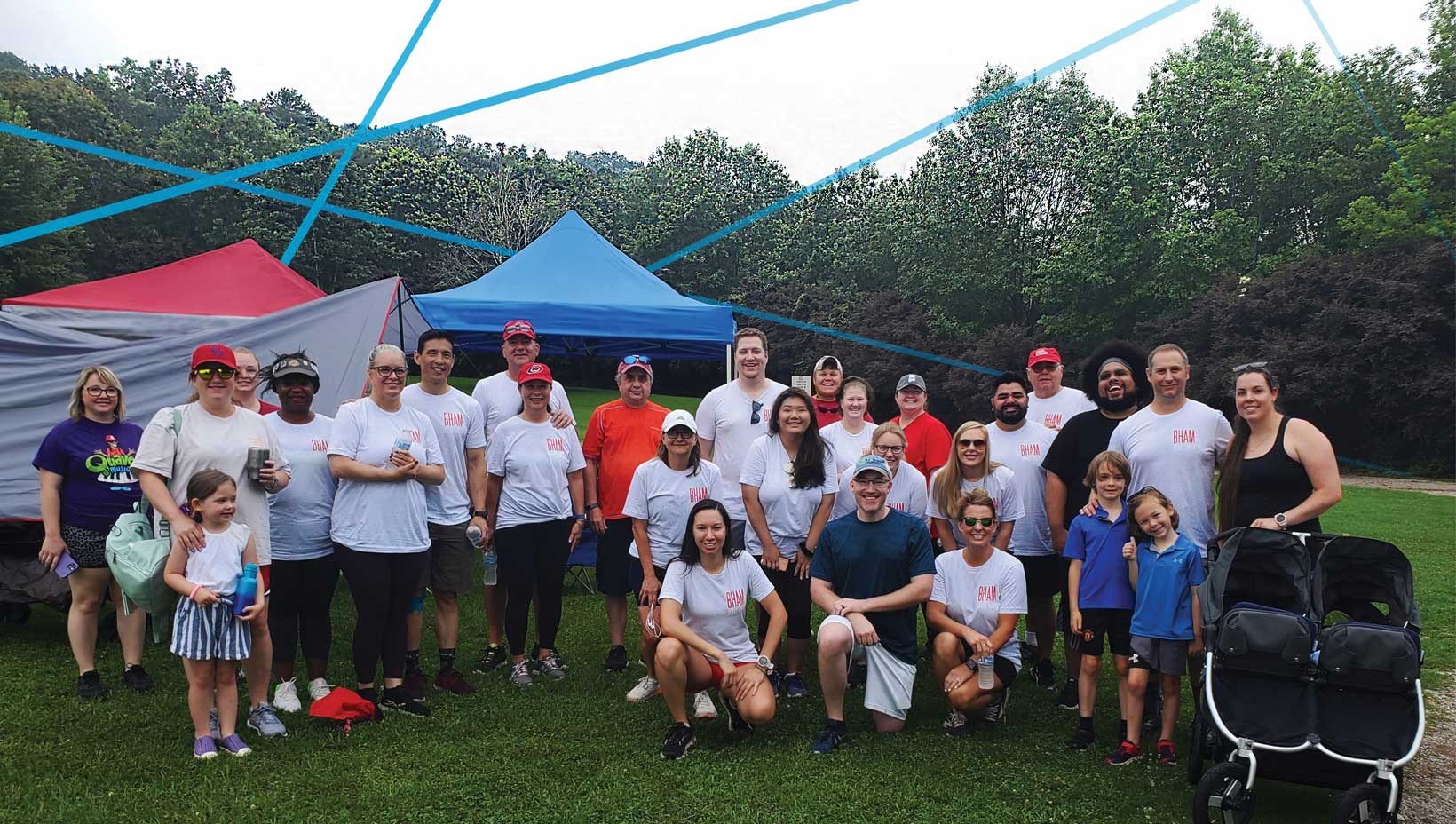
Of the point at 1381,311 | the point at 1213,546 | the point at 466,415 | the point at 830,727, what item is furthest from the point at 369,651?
the point at 1381,311

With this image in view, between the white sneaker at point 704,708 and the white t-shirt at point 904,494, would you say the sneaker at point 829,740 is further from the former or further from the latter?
the white t-shirt at point 904,494

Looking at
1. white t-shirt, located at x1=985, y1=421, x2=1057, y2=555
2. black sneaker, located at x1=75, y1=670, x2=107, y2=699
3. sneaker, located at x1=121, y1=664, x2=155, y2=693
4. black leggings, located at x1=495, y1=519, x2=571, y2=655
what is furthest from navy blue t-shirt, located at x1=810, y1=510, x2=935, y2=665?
black sneaker, located at x1=75, y1=670, x2=107, y2=699

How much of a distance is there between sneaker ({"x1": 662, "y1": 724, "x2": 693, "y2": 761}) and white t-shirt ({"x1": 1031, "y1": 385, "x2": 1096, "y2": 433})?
257 centimetres

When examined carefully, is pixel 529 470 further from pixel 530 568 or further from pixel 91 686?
pixel 91 686

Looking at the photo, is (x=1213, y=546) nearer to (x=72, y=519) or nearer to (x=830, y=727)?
(x=830, y=727)

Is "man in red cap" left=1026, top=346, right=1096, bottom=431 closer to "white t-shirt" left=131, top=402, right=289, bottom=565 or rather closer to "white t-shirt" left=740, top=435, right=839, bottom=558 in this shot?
"white t-shirt" left=740, top=435, right=839, bottom=558

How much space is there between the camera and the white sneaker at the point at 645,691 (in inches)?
178

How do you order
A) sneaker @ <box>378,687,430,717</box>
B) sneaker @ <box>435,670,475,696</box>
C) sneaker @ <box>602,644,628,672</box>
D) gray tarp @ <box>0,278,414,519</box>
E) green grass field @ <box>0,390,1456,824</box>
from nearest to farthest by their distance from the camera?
green grass field @ <box>0,390,1456,824</box> < sneaker @ <box>378,687,430,717</box> < sneaker @ <box>435,670,475,696</box> < sneaker @ <box>602,644,628,672</box> < gray tarp @ <box>0,278,414,519</box>

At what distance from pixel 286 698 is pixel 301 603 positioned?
1.39 feet

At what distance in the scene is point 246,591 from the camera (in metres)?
3.57

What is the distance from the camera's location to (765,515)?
4547 mm

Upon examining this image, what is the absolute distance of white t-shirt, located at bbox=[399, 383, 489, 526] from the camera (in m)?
4.47

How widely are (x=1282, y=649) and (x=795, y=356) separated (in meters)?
30.0

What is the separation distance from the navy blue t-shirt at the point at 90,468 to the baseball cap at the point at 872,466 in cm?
Result: 335
